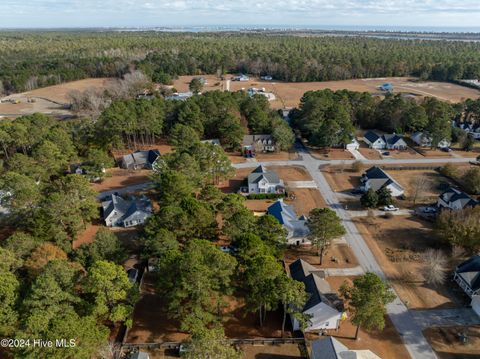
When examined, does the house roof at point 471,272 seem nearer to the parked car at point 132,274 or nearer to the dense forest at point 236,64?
the parked car at point 132,274

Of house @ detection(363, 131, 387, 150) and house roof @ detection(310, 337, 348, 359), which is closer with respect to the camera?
house roof @ detection(310, 337, 348, 359)

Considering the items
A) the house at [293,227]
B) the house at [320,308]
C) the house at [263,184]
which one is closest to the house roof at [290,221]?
the house at [293,227]

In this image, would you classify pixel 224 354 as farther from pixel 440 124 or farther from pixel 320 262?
pixel 440 124

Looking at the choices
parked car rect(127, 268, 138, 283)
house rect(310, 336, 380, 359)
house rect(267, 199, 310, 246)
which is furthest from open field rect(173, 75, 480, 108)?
house rect(310, 336, 380, 359)

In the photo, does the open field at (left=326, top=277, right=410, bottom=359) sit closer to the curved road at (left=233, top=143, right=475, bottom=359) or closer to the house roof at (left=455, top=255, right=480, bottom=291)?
the curved road at (left=233, top=143, right=475, bottom=359)

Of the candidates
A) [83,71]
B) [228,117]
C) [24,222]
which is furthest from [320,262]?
[83,71]
